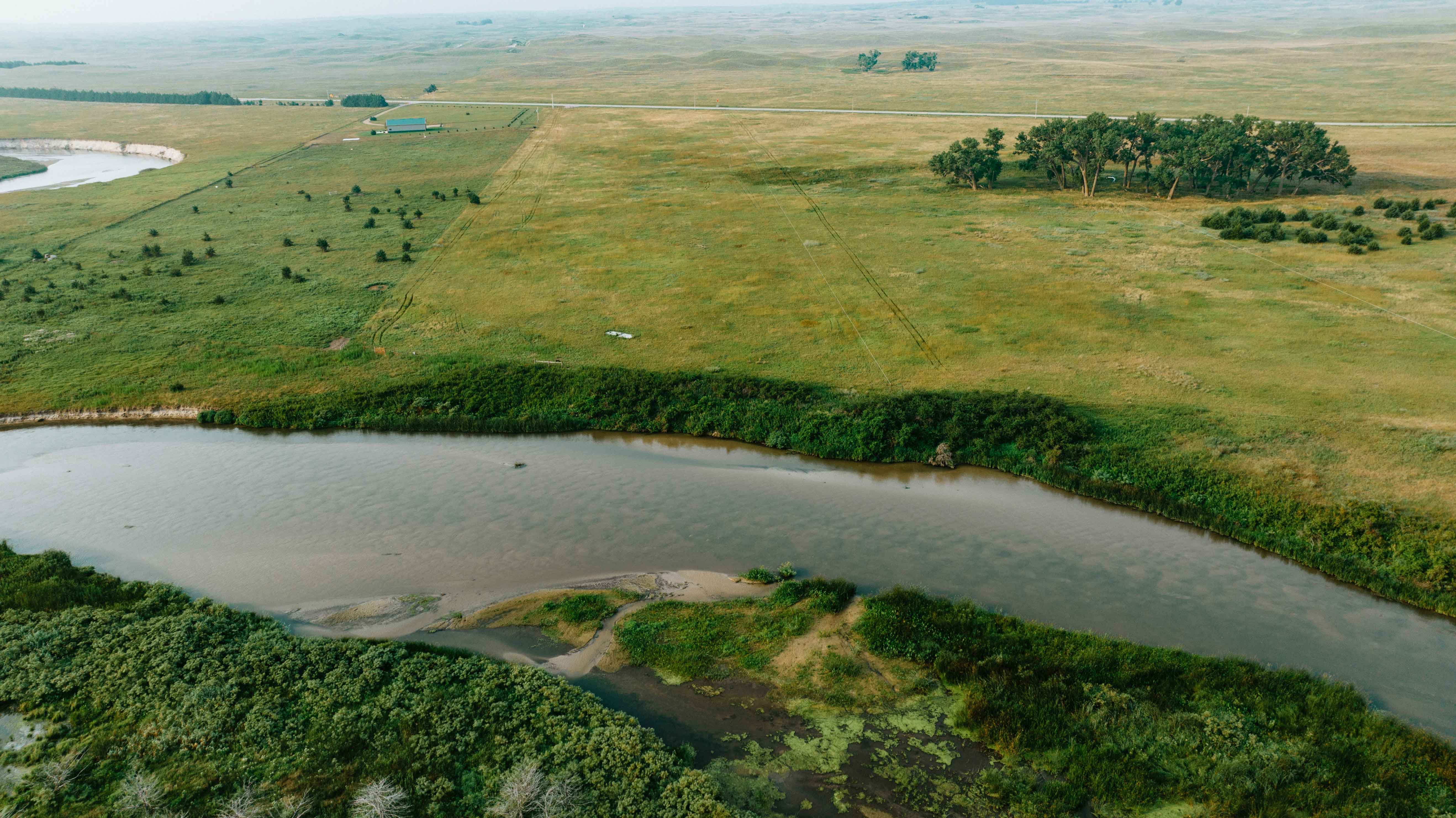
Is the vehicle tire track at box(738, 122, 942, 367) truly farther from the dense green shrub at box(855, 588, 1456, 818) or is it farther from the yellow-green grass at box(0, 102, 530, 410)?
the yellow-green grass at box(0, 102, 530, 410)

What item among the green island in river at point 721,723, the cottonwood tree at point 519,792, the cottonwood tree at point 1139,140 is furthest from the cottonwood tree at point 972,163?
the cottonwood tree at point 519,792

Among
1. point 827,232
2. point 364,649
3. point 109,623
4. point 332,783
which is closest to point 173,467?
point 109,623

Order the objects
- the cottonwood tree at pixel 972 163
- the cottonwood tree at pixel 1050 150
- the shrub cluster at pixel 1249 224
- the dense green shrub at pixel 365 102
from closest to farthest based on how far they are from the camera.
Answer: the shrub cluster at pixel 1249 224 → the cottonwood tree at pixel 1050 150 → the cottonwood tree at pixel 972 163 → the dense green shrub at pixel 365 102

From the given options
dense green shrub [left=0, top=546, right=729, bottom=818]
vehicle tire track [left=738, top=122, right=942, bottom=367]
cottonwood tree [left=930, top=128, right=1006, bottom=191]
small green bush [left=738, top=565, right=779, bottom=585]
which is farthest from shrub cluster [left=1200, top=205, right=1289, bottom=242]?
dense green shrub [left=0, top=546, right=729, bottom=818]

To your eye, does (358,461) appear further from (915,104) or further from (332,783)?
(915,104)

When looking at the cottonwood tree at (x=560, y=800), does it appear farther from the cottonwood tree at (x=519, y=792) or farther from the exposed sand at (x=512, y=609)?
the exposed sand at (x=512, y=609)
